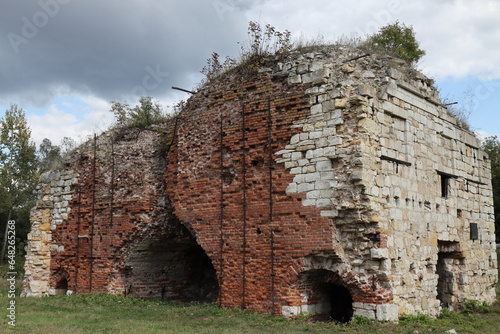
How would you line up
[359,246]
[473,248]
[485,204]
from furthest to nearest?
→ [485,204], [473,248], [359,246]

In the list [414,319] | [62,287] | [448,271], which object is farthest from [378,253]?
[62,287]

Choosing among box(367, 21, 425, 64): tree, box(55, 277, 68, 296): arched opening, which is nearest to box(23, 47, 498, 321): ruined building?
box(55, 277, 68, 296): arched opening

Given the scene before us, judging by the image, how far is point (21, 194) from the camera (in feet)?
92.2

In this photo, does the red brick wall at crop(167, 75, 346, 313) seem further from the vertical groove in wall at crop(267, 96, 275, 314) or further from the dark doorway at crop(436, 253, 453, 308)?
the dark doorway at crop(436, 253, 453, 308)

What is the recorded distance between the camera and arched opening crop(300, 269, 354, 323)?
9539 mm

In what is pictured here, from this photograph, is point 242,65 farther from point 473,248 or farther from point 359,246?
point 473,248

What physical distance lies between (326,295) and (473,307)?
401 cm

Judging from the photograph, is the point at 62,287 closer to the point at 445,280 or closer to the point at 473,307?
the point at 445,280

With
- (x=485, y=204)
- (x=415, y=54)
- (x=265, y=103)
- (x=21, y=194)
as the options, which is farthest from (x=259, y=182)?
(x=21, y=194)

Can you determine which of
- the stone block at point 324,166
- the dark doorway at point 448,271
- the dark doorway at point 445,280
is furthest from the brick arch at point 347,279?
the dark doorway at point 445,280

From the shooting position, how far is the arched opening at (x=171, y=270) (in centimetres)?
1284

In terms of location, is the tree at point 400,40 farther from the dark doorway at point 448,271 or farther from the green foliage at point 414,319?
the green foliage at point 414,319

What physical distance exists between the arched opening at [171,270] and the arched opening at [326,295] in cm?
360

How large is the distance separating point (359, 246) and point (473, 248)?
4818 mm
